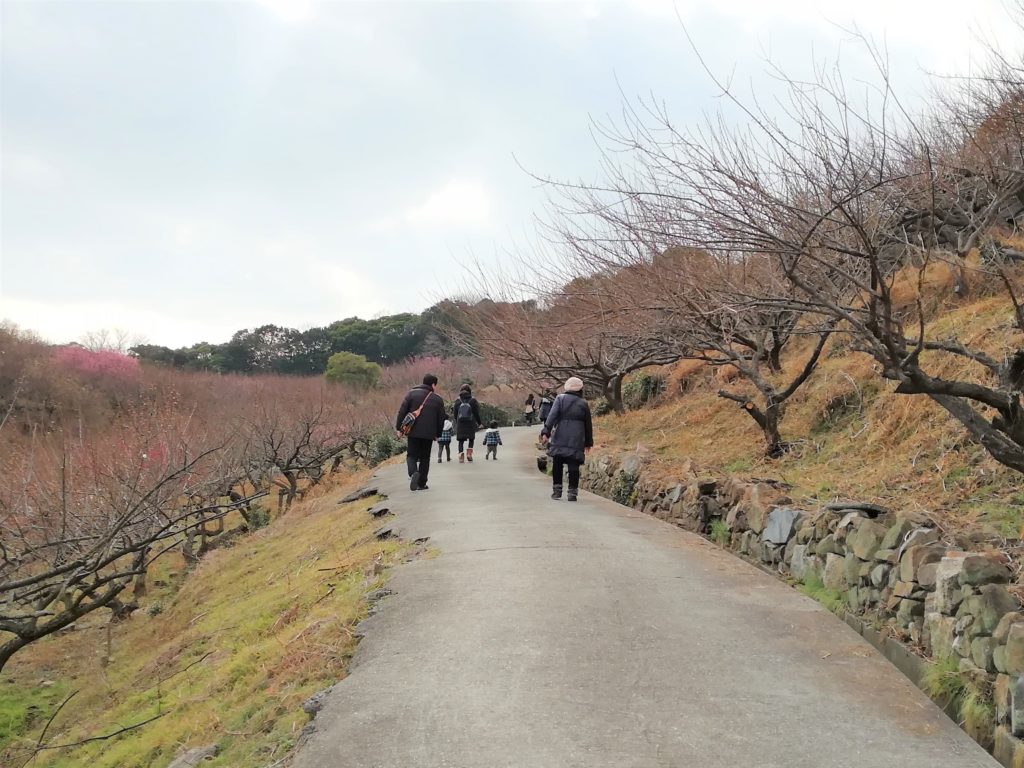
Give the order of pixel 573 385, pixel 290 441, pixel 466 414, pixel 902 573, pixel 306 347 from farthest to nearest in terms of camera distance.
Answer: pixel 306 347, pixel 290 441, pixel 466 414, pixel 573 385, pixel 902 573

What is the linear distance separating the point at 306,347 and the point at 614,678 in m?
62.5

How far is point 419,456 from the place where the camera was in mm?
12055

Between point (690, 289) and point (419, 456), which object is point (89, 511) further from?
point (690, 289)

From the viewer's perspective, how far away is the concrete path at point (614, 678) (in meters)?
3.55

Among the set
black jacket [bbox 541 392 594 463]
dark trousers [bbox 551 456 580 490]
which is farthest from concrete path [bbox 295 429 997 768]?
dark trousers [bbox 551 456 580 490]

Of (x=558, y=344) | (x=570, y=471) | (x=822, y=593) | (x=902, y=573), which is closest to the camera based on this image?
(x=902, y=573)

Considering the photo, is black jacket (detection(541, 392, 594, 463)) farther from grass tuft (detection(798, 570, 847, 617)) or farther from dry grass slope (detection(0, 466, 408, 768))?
grass tuft (detection(798, 570, 847, 617))

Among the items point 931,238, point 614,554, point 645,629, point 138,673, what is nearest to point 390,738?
point 645,629

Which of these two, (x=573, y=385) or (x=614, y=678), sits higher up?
(x=573, y=385)

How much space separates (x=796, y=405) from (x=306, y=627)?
9068 millimetres

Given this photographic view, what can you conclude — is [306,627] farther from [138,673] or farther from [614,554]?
[138,673]

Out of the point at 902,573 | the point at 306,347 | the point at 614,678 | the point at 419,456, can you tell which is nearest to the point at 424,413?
the point at 419,456

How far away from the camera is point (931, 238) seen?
521cm

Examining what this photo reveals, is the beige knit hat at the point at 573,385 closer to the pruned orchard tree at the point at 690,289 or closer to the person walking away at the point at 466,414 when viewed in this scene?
the pruned orchard tree at the point at 690,289
